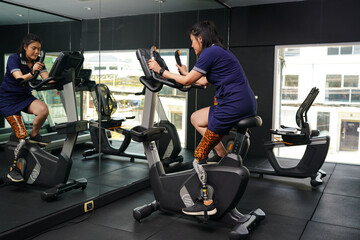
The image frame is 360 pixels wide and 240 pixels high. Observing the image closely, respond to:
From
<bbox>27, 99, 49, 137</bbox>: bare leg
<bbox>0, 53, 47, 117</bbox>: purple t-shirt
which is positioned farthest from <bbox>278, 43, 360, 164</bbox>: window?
<bbox>0, 53, 47, 117</bbox>: purple t-shirt

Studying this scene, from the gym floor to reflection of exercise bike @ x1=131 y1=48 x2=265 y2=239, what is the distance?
0.46ft

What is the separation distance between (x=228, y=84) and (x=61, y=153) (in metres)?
1.80

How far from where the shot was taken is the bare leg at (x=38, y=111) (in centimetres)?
305

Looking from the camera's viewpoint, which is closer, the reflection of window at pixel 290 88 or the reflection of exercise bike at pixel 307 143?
the reflection of exercise bike at pixel 307 143

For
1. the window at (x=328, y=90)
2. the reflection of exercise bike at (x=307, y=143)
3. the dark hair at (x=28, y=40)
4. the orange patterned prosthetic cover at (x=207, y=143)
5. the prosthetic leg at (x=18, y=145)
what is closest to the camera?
the dark hair at (x=28, y=40)

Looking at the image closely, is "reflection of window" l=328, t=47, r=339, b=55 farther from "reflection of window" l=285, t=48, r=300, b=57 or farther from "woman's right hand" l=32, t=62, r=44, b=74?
"woman's right hand" l=32, t=62, r=44, b=74

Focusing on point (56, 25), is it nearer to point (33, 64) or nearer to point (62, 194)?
point (33, 64)

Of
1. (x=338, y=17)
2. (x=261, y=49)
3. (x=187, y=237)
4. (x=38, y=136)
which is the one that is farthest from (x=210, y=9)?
(x=187, y=237)

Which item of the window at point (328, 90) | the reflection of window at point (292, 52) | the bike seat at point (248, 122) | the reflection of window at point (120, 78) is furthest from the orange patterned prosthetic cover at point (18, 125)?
the reflection of window at point (292, 52)

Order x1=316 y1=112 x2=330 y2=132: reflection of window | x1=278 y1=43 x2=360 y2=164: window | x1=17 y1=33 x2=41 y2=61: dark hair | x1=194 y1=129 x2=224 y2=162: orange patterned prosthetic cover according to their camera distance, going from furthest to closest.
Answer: x1=316 y1=112 x2=330 y2=132: reflection of window → x1=278 y1=43 x2=360 y2=164: window → x1=194 y1=129 x2=224 y2=162: orange patterned prosthetic cover → x1=17 y1=33 x2=41 y2=61: dark hair

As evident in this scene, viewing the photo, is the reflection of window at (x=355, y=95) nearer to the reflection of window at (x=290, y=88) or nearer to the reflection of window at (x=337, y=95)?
the reflection of window at (x=337, y=95)

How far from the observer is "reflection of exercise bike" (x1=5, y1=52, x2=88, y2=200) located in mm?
3086

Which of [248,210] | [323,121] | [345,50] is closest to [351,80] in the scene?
[345,50]

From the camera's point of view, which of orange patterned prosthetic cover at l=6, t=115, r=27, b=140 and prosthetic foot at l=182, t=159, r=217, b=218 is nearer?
prosthetic foot at l=182, t=159, r=217, b=218
